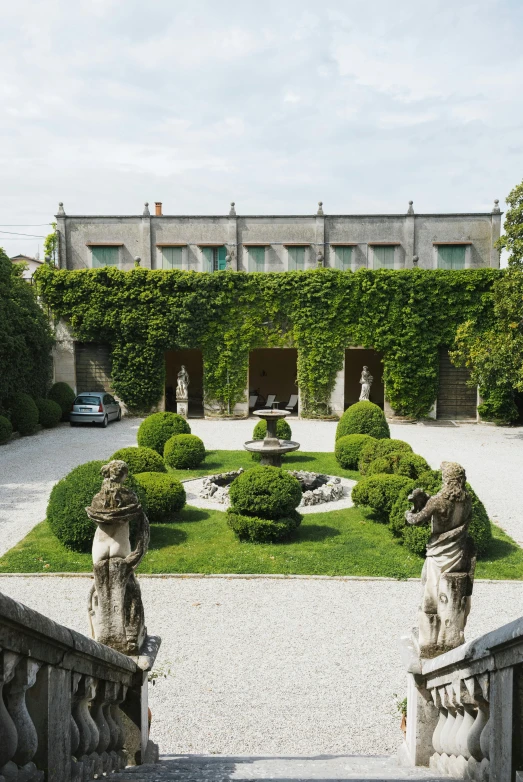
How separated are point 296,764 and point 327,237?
80.3 feet

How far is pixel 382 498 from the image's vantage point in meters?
10.7

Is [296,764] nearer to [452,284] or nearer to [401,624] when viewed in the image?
[401,624]

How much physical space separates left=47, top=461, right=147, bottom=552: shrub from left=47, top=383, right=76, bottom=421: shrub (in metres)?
14.5

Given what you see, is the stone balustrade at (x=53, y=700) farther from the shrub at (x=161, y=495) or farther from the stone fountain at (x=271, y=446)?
the stone fountain at (x=271, y=446)

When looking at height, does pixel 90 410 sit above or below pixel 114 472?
below

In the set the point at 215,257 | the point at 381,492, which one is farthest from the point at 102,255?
the point at 381,492

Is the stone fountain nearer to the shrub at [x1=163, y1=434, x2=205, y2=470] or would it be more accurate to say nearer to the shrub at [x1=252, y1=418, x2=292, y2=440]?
the shrub at [x1=252, y1=418, x2=292, y2=440]

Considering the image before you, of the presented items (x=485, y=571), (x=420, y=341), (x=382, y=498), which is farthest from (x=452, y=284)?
(x=485, y=571)

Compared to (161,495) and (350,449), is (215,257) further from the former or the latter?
(161,495)

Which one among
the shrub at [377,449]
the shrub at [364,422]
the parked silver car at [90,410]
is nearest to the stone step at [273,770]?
the shrub at [377,449]

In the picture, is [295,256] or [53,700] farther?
[295,256]

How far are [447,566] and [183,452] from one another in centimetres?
1107

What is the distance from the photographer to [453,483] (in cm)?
447

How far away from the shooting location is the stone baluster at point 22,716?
2.45 metres
